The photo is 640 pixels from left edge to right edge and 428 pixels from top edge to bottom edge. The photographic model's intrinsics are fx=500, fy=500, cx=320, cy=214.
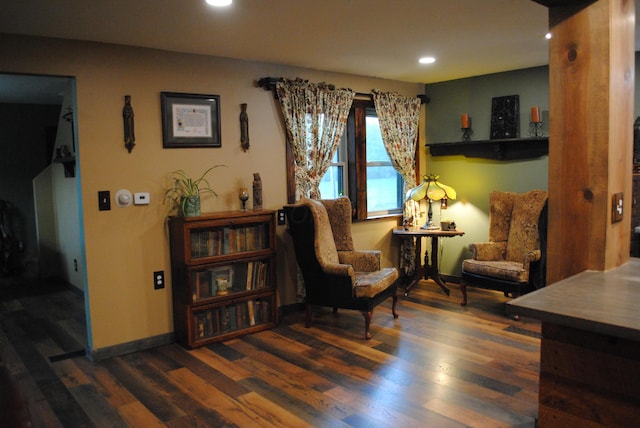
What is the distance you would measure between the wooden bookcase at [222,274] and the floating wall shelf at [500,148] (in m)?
2.50

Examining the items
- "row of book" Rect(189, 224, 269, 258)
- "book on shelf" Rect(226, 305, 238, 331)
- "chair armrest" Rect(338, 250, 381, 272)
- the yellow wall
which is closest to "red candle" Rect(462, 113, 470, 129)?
"chair armrest" Rect(338, 250, 381, 272)

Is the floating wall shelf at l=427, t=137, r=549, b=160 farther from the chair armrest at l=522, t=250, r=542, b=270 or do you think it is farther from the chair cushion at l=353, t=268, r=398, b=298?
the chair cushion at l=353, t=268, r=398, b=298

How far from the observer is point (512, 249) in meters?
4.86

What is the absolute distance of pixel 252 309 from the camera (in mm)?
4188

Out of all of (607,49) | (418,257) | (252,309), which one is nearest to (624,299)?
(607,49)

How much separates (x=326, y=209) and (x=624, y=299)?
3.24 m

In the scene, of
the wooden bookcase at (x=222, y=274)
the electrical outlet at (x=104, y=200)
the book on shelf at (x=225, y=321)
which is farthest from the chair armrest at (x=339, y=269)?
the electrical outlet at (x=104, y=200)

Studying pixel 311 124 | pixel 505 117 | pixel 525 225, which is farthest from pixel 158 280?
pixel 505 117

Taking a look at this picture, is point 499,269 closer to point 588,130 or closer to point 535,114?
point 535,114

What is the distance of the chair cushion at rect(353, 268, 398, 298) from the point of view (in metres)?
3.98

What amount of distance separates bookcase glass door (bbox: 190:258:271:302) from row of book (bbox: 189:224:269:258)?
119mm

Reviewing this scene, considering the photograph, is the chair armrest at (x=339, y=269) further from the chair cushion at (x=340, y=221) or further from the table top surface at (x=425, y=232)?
the table top surface at (x=425, y=232)

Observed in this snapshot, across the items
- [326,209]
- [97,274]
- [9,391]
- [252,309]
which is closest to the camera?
[9,391]

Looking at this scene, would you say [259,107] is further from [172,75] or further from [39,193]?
[39,193]
